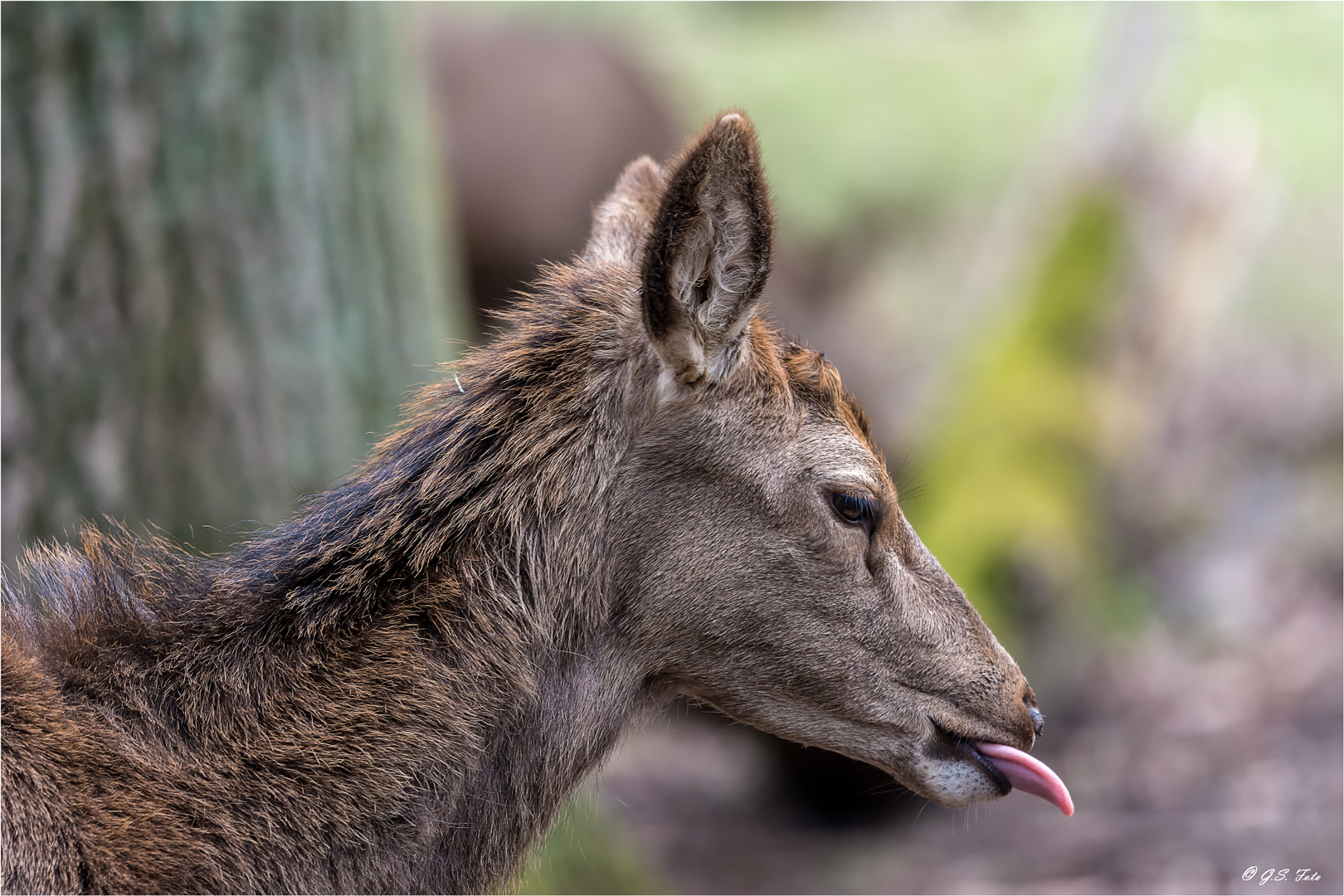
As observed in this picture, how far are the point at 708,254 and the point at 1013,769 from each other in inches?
62.8

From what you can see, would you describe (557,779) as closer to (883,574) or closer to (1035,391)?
(883,574)

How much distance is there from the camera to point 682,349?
113 inches

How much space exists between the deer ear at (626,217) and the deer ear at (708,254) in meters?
0.49

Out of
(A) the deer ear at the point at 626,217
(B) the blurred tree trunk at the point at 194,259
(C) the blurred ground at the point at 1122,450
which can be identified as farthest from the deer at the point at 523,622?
(B) the blurred tree trunk at the point at 194,259

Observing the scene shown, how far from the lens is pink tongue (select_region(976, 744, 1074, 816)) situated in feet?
10.3

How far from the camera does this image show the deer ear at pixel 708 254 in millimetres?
2656

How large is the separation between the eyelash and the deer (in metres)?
0.01

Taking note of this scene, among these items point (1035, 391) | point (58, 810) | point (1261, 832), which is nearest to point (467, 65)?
point (1035, 391)

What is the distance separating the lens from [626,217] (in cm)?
353

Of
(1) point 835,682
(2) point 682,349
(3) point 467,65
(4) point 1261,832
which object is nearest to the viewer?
(2) point 682,349

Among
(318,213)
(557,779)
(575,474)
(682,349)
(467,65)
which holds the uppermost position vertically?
(467,65)

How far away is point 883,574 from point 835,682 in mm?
311

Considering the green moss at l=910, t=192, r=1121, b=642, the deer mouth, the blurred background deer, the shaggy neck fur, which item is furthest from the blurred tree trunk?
the green moss at l=910, t=192, r=1121, b=642

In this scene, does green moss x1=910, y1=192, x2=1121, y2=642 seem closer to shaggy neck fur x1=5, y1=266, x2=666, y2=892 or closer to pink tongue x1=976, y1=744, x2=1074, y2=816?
pink tongue x1=976, y1=744, x2=1074, y2=816
